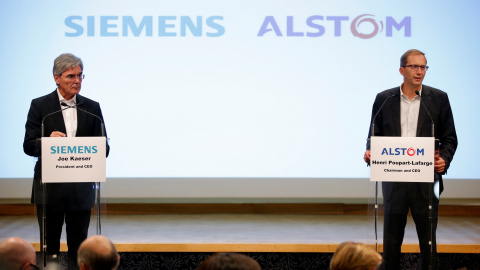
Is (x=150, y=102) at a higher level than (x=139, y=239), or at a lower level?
higher

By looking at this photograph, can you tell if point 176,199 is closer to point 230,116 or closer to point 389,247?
point 230,116

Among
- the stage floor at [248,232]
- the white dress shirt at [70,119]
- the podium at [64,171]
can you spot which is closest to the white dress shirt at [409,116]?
the stage floor at [248,232]

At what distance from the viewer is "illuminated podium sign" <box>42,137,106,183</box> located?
358cm

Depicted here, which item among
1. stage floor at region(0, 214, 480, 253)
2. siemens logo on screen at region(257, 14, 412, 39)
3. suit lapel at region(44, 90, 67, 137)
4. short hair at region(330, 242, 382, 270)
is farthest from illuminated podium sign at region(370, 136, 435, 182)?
siemens logo on screen at region(257, 14, 412, 39)

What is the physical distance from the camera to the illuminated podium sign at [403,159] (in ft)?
11.9

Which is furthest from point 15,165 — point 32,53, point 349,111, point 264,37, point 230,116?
point 349,111

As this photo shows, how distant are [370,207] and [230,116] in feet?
8.74

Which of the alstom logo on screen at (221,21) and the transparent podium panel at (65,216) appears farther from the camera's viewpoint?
the alstom logo on screen at (221,21)

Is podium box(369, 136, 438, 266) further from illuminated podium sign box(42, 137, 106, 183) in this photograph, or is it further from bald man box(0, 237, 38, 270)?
bald man box(0, 237, 38, 270)

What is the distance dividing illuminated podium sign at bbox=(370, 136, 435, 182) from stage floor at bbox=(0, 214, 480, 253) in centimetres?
28

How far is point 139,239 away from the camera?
4941 mm

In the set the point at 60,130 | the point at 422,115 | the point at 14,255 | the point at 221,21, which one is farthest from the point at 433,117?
the point at 221,21

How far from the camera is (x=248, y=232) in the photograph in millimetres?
5340

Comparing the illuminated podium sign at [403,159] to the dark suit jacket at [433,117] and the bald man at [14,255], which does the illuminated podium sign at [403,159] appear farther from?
the bald man at [14,255]
